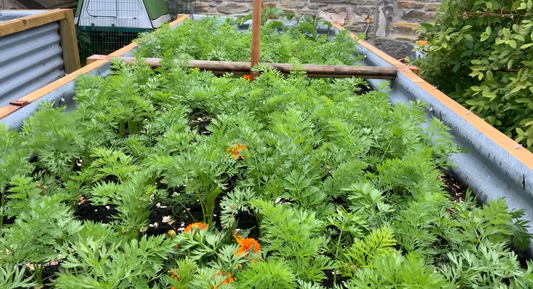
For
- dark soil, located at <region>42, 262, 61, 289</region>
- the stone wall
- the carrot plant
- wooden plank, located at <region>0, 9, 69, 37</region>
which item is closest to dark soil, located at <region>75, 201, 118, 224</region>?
the carrot plant

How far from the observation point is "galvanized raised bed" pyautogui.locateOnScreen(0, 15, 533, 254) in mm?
1293

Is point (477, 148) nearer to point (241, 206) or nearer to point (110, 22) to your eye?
point (241, 206)

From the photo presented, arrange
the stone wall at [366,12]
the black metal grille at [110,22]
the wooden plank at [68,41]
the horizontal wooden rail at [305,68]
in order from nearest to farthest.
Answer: the horizontal wooden rail at [305,68] → the wooden plank at [68,41] → the black metal grille at [110,22] → the stone wall at [366,12]

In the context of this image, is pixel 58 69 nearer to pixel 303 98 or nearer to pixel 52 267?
pixel 303 98

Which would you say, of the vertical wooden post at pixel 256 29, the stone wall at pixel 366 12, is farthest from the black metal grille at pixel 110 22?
the vertical wooden post at pixel 256 29

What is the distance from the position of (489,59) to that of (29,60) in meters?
2.92

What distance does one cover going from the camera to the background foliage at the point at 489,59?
2.31 meters

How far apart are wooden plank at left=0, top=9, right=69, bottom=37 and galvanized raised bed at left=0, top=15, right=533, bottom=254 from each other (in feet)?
2.62

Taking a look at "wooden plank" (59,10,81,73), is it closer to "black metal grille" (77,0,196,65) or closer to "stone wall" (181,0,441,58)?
"black metal grille" (77,0,196,65)

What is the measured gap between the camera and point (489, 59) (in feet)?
8.36

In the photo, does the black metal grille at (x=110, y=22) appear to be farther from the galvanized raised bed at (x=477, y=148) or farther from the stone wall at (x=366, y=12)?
the galvanized raised bed at (x=477, y=148)

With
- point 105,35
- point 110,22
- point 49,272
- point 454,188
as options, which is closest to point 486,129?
point 454,188

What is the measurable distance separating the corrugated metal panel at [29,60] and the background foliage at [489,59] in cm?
263

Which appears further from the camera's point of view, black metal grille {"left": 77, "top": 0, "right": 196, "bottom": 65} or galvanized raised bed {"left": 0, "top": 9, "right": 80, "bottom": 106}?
black metal grille {"left": 77, "top": 0, "right": 196, "bottom": 65}
